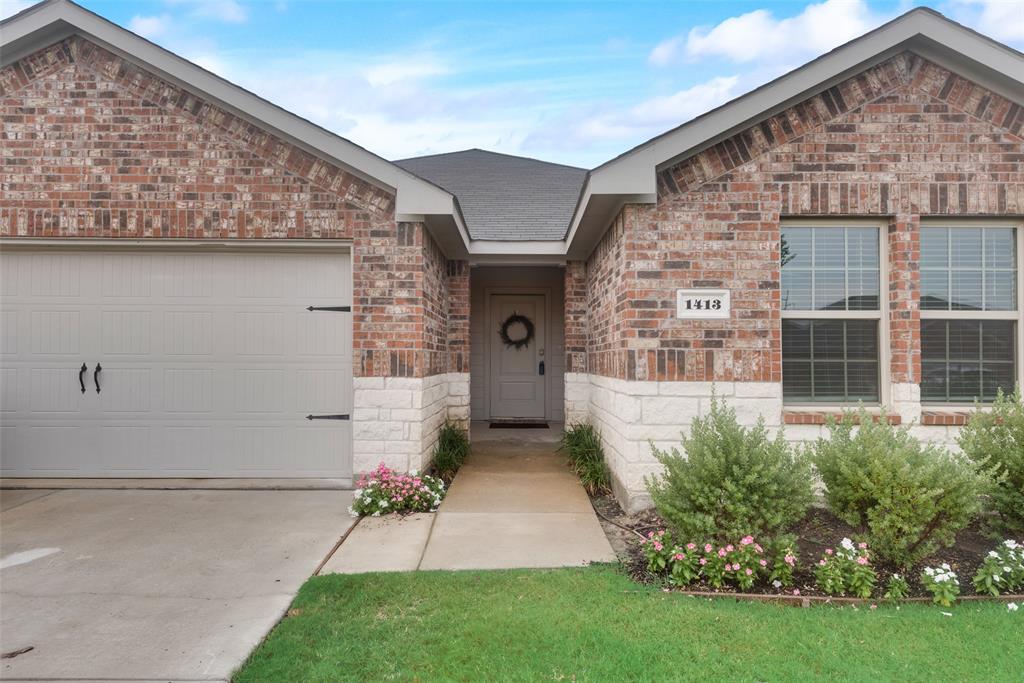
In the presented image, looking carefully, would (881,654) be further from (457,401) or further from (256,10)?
(256,10)

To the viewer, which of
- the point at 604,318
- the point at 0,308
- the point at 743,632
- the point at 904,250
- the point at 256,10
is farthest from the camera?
the point at 256,10

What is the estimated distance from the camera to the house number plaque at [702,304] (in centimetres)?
465

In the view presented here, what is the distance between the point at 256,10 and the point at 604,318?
20.8 feet

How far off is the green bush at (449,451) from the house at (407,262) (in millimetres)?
258

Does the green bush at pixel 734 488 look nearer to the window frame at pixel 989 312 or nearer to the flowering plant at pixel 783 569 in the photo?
the flowering plant at pixel 783 569

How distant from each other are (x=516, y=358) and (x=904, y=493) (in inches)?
291

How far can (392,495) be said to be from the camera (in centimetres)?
484

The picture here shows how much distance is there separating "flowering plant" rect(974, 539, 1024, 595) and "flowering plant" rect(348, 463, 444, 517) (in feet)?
12.7

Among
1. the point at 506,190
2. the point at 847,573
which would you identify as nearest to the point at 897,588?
the point at 847,573

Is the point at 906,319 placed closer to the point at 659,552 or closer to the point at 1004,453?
the point at 1004,453

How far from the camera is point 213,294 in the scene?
5637 mm

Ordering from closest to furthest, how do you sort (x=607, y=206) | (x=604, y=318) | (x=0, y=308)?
(x=607, y=206) < (x=0, y=308) < (x=604, y=318)

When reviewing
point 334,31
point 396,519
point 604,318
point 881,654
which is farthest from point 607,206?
point 334,31

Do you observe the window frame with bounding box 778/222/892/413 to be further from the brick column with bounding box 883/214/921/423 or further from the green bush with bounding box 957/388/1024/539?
the green bush with bounding box 957/388/1024/539
